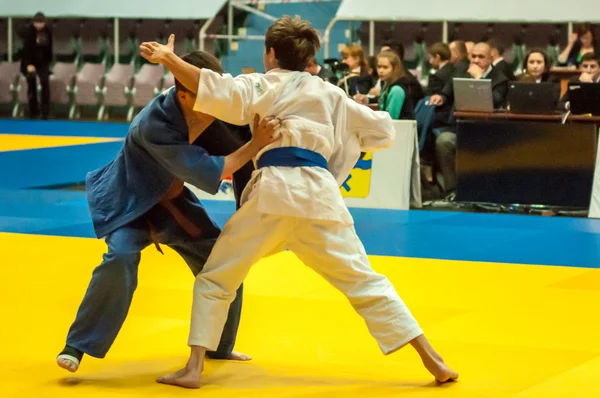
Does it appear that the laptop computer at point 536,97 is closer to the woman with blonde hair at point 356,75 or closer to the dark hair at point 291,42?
the woman with blonde hair at point 356,75

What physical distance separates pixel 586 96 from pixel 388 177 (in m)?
2.07

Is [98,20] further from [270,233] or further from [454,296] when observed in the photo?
[270,233]

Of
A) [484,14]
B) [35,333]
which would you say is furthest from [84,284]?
[484,14]

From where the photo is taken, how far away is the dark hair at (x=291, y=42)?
162 inches

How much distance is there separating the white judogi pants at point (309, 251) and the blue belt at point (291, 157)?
17 cm

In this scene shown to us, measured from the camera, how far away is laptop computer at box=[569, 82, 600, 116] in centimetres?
1002

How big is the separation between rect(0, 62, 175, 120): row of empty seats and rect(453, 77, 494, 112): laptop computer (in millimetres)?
9471

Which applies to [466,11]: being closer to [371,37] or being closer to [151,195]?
[371,37]

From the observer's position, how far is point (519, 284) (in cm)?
645

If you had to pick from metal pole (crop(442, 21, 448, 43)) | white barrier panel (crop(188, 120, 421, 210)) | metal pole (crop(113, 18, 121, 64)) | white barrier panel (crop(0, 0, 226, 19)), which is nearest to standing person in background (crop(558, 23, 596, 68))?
metal pole (crop(442, 21, 448, 43))

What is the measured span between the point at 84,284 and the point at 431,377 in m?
2.68

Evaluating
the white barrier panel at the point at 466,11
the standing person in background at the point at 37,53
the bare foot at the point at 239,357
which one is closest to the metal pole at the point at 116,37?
the standing person in background at the point at 37,53

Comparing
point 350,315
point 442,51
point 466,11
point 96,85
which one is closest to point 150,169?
point 350,315

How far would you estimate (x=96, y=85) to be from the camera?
66.7 feet
